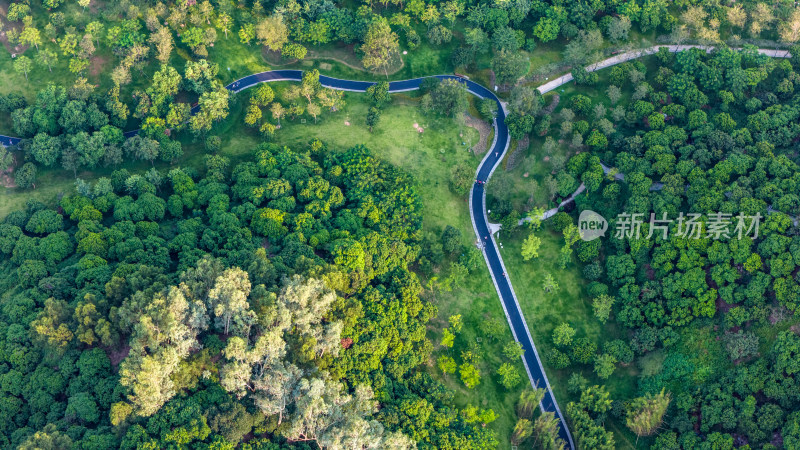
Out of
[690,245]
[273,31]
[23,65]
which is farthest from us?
[273,31]

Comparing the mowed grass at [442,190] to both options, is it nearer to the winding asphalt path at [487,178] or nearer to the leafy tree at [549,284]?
the winding asphalt path at [487,178]

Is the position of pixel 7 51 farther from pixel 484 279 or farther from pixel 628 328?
pixel 628 328

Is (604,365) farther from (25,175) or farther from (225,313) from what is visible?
(25,175)

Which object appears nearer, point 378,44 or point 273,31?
point 378,44

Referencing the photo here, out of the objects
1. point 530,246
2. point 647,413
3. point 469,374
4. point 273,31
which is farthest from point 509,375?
point 273,31

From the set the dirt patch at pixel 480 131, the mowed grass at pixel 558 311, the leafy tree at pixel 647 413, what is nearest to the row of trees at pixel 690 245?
the leafy tree at pixel 647 413

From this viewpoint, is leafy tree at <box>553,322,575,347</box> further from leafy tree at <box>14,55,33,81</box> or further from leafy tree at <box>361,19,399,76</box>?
leafy tree at <box>14,55,33,81</box>
